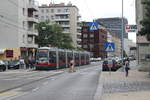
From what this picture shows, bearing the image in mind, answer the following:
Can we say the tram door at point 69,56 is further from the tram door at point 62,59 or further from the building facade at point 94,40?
the building facade at point 94,40

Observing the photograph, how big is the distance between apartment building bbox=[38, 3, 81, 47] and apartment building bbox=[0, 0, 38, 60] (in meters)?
65.8

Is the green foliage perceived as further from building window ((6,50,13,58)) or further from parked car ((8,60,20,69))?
parked car ((8,60,20,69))

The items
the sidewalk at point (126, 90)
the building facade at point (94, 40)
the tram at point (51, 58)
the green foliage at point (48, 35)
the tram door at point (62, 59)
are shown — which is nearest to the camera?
the sidewalk at point (126, 90)

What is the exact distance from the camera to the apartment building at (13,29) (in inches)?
2839

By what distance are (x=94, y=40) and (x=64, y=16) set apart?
1020 inches

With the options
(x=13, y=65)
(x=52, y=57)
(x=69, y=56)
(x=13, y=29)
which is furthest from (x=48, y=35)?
(x=52, y=57)

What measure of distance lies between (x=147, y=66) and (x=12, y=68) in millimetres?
25163

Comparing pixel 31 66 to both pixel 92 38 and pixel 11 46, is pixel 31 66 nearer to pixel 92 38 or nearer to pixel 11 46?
pixel 11 46

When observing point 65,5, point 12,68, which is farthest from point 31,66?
point 65,5

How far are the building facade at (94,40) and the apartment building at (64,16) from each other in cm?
1622

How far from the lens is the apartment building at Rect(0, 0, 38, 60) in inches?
2839

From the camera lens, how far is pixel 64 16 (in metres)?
150

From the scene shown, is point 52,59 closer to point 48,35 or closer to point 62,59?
point 62,59

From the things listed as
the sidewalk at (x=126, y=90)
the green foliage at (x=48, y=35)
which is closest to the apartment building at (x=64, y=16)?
the green foliage at (x=48, y=35)
